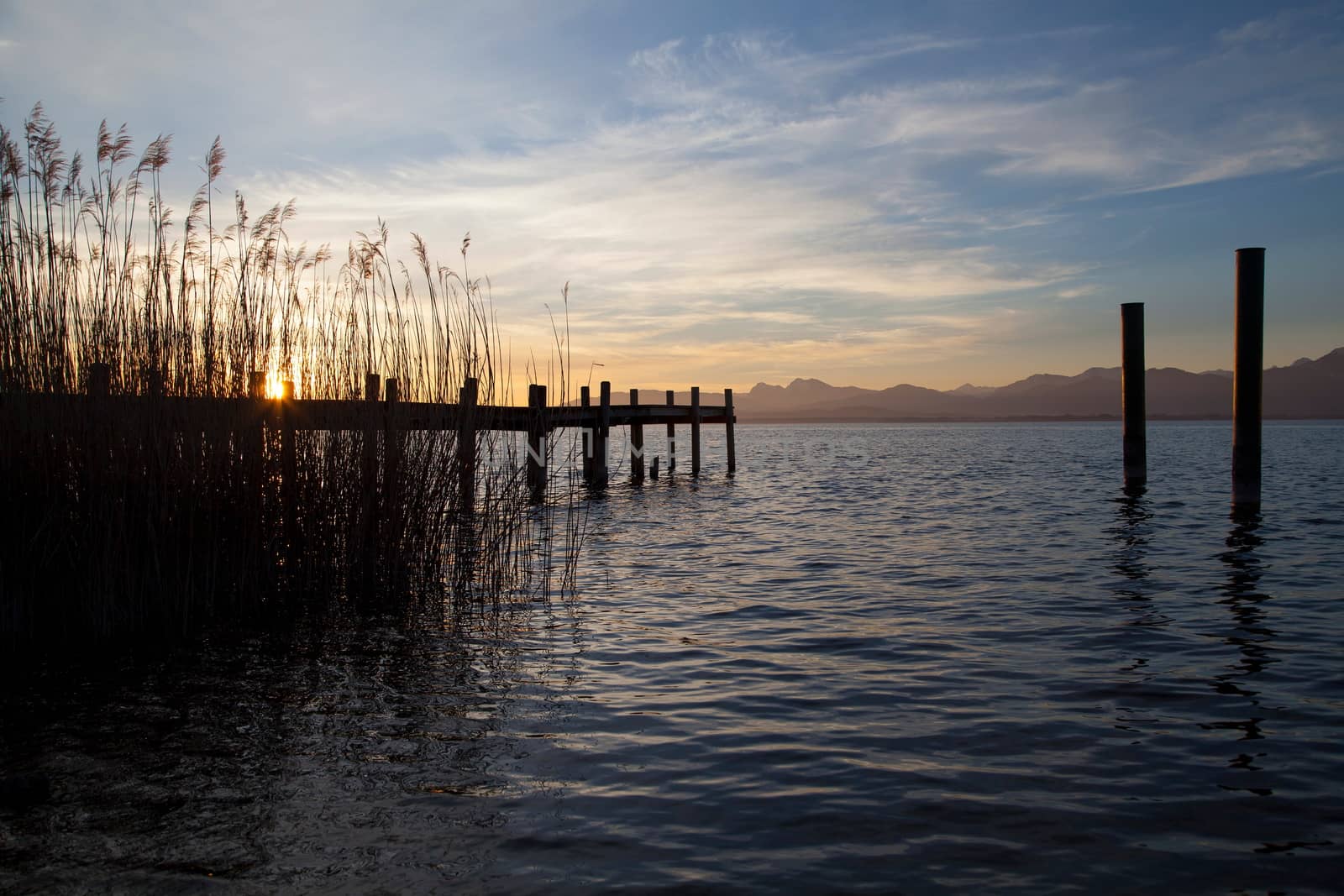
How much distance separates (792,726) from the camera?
530 centimetres

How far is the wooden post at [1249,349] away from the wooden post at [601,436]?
526 inches

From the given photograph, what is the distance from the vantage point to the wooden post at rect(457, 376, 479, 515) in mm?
8359

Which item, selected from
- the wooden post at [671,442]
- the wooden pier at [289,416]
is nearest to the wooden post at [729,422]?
the wooden post at [671,442]

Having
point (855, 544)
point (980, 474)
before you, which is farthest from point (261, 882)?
point (980, 474)

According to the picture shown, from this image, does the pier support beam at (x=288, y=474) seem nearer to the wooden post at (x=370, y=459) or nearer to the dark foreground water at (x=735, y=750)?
the wooden post at (x=370, y=459)

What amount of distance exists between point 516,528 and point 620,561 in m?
3.14

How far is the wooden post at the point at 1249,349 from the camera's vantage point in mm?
13070

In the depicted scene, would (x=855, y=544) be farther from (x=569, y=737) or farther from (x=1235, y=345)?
(x=569, y=737)

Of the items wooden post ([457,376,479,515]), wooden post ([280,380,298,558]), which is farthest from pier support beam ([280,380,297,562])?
wooden post ([457,376,479,515])

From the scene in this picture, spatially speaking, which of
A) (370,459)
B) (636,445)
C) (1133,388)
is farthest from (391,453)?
(636,445)

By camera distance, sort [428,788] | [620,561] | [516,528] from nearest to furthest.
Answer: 1. [428,788]
2. [516,528]
3. [620,561]

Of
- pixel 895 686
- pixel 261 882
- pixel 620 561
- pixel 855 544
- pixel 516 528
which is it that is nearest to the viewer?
pixel 261 882

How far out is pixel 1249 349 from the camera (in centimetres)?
1333

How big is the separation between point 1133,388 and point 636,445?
13.5 meters
